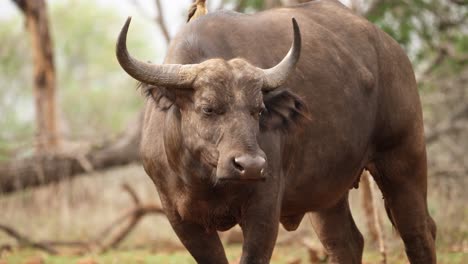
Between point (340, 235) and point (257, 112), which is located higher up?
point (257, 112)

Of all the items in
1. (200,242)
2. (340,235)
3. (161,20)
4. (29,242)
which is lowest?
(29,242)

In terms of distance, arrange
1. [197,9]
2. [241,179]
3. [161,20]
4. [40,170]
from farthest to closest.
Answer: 1. [40,170]
2. [161,20]
3. [197,9]
4. [241,179]

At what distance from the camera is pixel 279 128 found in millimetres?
6234

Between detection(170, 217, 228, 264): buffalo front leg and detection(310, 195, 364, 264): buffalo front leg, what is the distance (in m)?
1.77

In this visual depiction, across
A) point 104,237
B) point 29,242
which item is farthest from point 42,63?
point 29,242

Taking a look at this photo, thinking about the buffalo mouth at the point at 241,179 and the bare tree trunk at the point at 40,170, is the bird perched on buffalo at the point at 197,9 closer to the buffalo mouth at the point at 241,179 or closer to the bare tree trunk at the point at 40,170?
the buffalo mouth at the point at 241,179

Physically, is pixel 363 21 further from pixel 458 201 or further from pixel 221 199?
pixel 458 201

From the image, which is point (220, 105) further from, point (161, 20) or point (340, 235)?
point (161, 20)

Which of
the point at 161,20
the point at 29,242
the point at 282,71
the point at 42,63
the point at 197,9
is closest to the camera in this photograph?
the point at 282,71

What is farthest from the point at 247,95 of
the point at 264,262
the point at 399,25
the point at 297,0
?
the point at 399,25

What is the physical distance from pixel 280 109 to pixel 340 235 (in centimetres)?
224

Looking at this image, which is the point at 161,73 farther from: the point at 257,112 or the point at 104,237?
the point at 104,237

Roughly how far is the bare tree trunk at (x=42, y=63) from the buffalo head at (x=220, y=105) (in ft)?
41.7

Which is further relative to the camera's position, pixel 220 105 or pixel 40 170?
pixel 40 170
